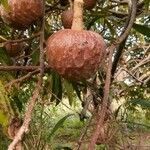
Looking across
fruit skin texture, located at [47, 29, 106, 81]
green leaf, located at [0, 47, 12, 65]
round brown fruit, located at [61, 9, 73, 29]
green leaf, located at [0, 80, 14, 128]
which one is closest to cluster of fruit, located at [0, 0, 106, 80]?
fruit skin texture, located at [47, 29, 106, 81]

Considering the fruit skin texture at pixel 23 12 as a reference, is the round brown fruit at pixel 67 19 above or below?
below

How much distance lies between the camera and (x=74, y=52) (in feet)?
2.58

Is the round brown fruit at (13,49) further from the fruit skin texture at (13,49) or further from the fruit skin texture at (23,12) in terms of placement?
the fruit skin texture at (23,12)

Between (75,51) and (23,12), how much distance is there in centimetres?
19

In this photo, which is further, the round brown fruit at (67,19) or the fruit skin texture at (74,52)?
the round brown fruit at (67,19)

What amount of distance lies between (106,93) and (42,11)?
0.89ft

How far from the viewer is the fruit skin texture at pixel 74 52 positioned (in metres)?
0.78

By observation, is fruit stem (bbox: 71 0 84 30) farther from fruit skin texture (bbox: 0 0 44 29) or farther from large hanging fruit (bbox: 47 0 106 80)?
fruit skin texture (bbox: 0 0 44 29)

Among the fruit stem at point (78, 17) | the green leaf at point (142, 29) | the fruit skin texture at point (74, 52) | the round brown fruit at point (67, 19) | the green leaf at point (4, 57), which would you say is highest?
the fruit stem at point (78, 17)

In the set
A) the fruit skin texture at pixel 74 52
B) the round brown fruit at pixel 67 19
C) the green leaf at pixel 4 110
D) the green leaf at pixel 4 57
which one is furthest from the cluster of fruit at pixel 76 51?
the green leaf at pixel 4 57

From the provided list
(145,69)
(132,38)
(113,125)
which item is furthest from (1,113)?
(132,38)

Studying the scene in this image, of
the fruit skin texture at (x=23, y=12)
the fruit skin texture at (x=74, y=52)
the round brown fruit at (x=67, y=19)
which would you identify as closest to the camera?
the fruit skin texture at (x=74, y=52)

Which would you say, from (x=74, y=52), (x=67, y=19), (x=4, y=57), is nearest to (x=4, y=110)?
(x=74, y=52)

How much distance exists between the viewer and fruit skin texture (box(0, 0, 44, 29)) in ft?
3.03
